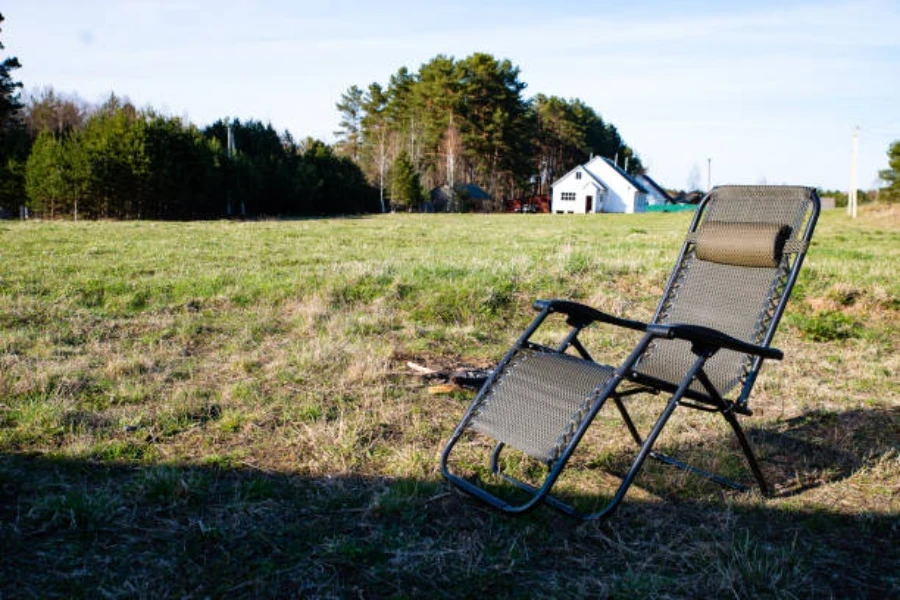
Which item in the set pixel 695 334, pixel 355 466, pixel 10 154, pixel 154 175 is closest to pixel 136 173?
pixel 154 175

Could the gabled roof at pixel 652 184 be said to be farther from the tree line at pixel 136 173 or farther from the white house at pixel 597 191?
the tree line at pixel 136 173

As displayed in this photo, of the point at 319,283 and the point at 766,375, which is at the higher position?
the point at 319,283

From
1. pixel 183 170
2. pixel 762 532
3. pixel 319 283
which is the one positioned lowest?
pixel 762 532

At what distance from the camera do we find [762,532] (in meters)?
2.76

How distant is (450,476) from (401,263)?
6.52m

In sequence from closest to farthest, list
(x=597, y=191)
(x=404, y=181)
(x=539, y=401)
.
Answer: (x=539, y=401) → (x=404, y=181) → (x=597, y=191)

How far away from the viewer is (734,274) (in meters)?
3.95

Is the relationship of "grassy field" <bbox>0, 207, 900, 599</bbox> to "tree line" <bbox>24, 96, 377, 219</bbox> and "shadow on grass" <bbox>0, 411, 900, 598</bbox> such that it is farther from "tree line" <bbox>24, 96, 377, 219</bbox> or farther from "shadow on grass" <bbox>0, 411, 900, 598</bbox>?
"tree line" <bbox>24, 96, 377, 219</bbox>

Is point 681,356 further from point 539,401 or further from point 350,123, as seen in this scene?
point 350,123

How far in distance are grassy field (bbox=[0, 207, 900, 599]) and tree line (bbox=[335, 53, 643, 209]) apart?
39.5 m

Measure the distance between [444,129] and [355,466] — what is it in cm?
5351

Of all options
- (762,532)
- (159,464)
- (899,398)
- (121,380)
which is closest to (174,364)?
(121,380)

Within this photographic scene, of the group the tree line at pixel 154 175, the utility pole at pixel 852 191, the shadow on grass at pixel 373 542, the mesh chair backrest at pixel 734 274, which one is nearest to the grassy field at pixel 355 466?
the shadow on grass at pixel 373 542

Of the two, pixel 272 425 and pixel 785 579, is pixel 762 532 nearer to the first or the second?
pixel 785 579
